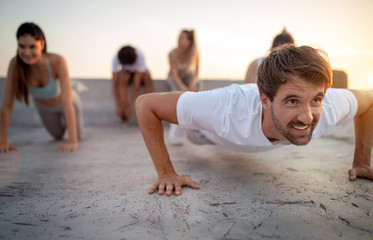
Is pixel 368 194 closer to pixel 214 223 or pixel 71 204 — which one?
pixel 214 223

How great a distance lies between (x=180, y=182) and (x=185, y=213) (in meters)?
0.43

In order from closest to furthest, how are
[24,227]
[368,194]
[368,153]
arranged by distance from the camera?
[24,227] → [368,194] → [368,153]

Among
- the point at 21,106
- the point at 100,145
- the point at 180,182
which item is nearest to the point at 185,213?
the point at 180,182

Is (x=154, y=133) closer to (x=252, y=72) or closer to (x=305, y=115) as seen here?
(x=305, y=115)

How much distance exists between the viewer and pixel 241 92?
2.14 meters

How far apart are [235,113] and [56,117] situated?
347cm

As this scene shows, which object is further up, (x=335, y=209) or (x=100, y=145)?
(x=335, y=209)

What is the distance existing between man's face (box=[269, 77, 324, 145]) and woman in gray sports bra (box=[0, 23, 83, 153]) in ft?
9.53

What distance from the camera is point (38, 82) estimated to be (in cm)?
385

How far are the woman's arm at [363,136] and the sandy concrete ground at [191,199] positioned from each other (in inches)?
3.6

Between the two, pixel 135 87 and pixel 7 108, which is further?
pixel 135 87

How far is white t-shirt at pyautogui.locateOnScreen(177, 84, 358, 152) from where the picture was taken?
1.96m

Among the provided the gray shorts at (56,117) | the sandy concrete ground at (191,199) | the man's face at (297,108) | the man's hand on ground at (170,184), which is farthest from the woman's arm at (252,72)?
the gray shorts at (56,117)

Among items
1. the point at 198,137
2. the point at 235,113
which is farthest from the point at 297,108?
the point at 198,137
